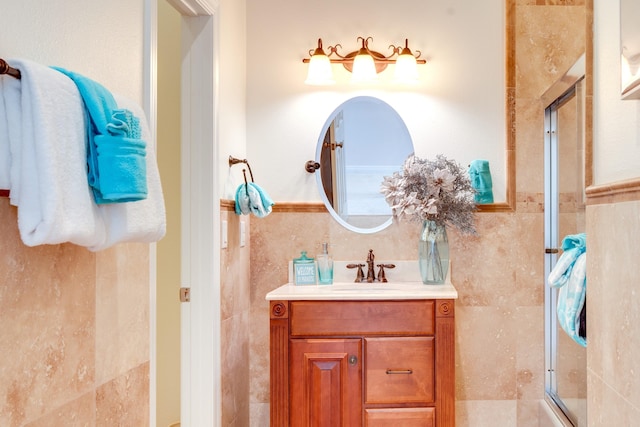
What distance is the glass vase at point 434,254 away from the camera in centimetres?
267

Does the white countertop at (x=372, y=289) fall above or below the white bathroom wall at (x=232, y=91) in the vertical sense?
below

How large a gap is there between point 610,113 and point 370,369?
146 centimetres

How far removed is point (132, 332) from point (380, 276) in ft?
5.00

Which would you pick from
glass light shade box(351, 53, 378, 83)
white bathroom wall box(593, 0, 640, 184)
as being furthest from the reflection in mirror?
glass light shade box(351, 53, 378, 83)

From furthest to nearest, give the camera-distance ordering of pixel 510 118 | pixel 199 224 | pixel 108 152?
pixel 510 118
pixel 199 224
pixel 108 152

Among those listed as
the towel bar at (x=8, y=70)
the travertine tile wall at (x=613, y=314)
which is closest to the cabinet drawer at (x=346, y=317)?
the travertine tile wall at (x=613, y=314)

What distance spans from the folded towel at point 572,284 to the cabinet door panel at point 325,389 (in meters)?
1.01

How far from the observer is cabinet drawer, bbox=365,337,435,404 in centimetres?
231

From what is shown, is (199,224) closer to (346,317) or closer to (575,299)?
(346,317)

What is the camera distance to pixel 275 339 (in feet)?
7.63

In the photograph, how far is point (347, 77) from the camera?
286cm

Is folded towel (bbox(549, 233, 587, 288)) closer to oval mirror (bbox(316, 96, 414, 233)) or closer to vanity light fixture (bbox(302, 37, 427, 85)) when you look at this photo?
oval mirror (bbox(316, 96, 414, 233))

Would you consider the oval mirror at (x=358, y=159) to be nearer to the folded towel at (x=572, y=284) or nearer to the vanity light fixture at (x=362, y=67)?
the vanity light fixture at (x=362, y=67)

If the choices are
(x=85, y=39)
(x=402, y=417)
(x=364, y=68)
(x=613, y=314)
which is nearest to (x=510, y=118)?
(x=364, y=68)
